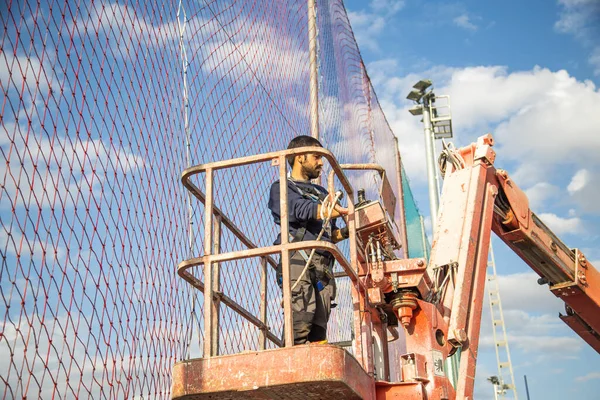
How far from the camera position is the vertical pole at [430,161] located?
12992 mm

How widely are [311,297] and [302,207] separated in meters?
0.56

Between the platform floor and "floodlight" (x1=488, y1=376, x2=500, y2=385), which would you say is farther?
"floodlight" (x1=488, y1=376, x2=500, y2=385)

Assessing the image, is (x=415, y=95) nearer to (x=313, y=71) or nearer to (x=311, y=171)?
(x=313, y=71)

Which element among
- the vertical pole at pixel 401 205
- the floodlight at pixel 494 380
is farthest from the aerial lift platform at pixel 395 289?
the floodlight at pixel 494 380

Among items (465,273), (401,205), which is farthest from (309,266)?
(401,205)

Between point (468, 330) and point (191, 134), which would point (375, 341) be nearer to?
point (468, 330)

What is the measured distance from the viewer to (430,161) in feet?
44.9

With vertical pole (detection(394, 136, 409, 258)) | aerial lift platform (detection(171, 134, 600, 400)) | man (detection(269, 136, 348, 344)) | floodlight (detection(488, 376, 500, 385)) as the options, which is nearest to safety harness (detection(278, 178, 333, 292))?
man (detection(269, 136, 348, 344))

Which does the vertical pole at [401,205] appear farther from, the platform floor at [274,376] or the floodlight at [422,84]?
the platform floor at [274,376]

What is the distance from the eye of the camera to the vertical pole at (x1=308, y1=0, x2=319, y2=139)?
695cm

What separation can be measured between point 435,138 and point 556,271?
7.28m

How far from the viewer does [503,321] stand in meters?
17.6

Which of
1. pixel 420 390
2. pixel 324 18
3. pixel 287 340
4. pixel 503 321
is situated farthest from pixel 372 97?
pixel 503 321

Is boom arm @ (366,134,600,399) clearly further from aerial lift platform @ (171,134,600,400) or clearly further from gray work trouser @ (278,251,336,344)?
gray work trouser @ (278,251,336,344)
